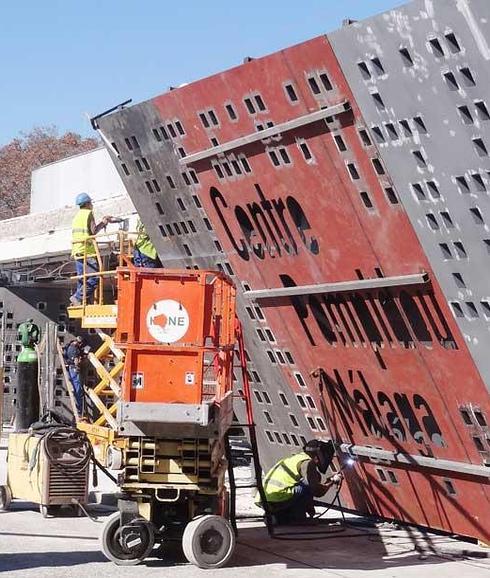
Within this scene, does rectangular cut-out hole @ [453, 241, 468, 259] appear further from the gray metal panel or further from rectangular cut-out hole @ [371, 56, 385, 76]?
rectangular cut-out hole @ [371, 56, 385, 76]

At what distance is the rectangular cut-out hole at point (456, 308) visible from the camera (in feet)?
33.1

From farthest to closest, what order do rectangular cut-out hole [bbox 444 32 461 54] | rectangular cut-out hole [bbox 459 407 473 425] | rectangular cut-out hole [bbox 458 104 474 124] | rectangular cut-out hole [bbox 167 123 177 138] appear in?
rectangular cut-out hole [bbox 167 123 177 138], rectangular cut-out hole [bbox 459 407 473 425], rectangular cut-out hole [bbox 458 104 474 124], rectangular cut-out hole [bbox 444 32 461 54]

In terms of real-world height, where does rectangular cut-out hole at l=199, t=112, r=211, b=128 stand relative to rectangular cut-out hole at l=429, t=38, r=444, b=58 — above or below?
above

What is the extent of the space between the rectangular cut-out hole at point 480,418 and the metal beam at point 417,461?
43 cm

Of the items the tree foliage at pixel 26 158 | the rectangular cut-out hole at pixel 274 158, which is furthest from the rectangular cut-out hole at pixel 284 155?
the tree foliage at pixel 26 158

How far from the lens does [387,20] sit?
9523 millimetres

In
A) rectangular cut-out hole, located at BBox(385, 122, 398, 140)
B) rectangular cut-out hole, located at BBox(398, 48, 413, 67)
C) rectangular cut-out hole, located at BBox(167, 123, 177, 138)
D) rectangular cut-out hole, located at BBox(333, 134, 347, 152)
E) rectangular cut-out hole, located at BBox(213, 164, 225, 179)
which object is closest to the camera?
rectangular cut-out hole, located at BBox(398, 48, 413, 67)

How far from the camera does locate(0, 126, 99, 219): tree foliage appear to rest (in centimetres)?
5900

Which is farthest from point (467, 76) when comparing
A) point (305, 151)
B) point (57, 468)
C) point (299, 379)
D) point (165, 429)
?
point (57, 468)

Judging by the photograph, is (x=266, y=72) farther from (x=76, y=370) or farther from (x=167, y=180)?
(x=76, y=370)

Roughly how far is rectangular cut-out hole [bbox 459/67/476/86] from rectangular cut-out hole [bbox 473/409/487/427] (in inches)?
121

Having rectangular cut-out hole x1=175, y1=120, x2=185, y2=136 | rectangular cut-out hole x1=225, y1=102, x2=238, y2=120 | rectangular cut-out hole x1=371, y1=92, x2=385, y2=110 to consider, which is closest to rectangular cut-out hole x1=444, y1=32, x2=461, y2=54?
rectangular cut-out hole x1=371, y1=92, x2=385, y2=110

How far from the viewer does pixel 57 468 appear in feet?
42.5

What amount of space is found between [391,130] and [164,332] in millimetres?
2646
